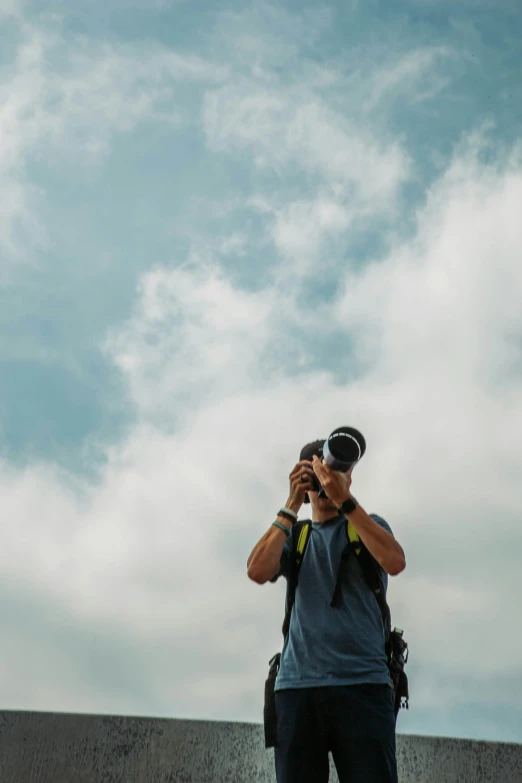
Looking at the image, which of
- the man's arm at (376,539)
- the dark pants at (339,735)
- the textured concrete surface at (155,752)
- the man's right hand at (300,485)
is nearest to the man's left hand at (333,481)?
the man's arm at (376,539)

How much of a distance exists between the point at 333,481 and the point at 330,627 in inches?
20.0

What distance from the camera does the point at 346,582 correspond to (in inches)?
105

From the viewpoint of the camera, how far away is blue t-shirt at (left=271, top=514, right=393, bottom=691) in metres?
2.47

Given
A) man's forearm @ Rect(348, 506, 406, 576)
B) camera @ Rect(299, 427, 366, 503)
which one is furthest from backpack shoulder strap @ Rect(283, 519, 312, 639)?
man's forearm @ Rect(348, 506, 406, 576)

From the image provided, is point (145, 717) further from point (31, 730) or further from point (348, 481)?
point (348, 481)

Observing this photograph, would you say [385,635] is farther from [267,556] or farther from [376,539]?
[267,556]

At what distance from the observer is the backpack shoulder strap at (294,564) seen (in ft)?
9.14

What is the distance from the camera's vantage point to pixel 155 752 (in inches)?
147

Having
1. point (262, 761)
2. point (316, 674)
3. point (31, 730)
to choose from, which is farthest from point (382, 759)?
point (31, 730)

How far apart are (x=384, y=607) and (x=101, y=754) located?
1.92 m

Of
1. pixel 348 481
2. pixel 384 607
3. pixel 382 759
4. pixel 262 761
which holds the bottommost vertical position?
pixel 382 759

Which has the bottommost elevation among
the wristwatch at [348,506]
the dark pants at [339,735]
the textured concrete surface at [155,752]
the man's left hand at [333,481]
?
the dark pants at [339,735]

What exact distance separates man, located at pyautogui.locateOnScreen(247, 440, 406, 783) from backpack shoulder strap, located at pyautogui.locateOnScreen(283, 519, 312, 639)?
2 centimetres

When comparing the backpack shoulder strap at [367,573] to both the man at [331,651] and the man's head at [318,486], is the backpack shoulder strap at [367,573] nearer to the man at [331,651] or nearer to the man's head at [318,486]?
the man at [331,651]
